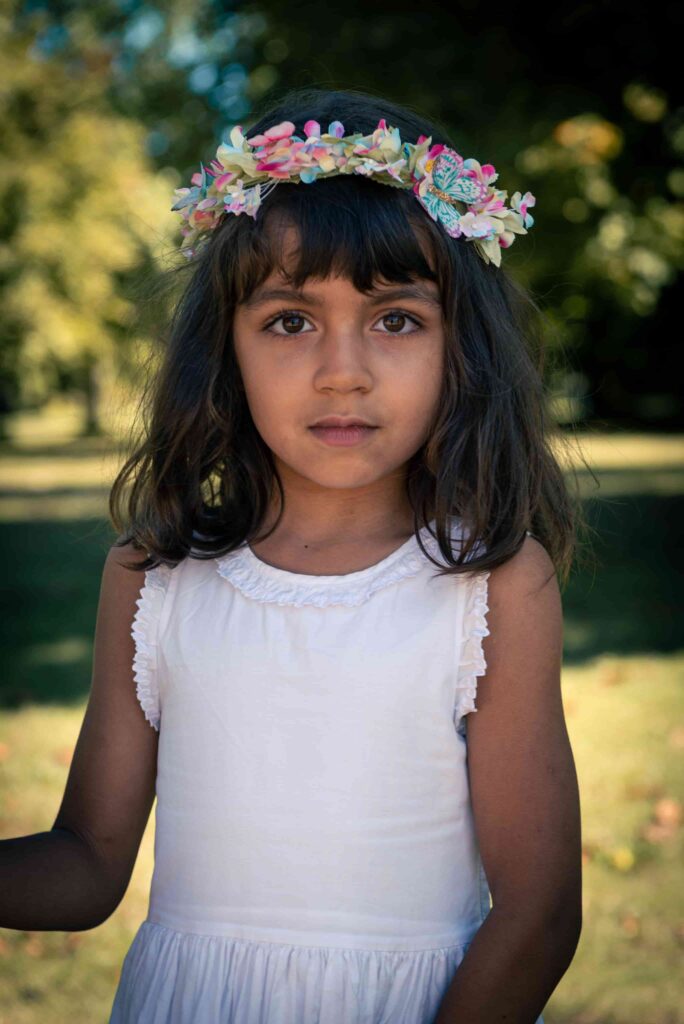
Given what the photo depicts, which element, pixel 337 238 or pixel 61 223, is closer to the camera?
pixel 337 238

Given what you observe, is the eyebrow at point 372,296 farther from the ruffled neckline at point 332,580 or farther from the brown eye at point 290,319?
the ruffled neckline at point 332,580

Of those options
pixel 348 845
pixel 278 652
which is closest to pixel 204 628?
pixel 278 652

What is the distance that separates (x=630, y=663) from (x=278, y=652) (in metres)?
5.11

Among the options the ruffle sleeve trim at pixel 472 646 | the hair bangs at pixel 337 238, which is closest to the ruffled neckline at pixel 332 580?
the ruffle sleeve trim at pixel 472 646

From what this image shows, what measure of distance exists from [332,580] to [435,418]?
1.05ft

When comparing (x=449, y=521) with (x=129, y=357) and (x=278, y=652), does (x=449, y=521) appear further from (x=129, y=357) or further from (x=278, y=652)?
(x=129, y=357)

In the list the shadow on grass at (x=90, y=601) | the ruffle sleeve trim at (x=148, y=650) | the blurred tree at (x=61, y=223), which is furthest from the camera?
the blurred tree at (x=61, y=223)

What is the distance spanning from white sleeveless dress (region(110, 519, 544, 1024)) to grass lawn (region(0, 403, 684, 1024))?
344 mm

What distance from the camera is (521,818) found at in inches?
68.3

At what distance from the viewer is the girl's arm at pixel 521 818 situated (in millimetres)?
1691

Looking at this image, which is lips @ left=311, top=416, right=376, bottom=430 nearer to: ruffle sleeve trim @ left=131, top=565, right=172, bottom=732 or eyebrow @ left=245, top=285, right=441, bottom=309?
eyebrow @ left=245, top=285, right=441, bottom=309

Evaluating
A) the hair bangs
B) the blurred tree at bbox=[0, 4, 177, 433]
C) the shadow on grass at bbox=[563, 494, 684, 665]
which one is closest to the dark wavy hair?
the hair bangs

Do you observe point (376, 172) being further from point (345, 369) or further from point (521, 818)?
point (521, 818)

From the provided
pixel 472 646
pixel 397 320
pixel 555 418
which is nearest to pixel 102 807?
pixel 472 646
